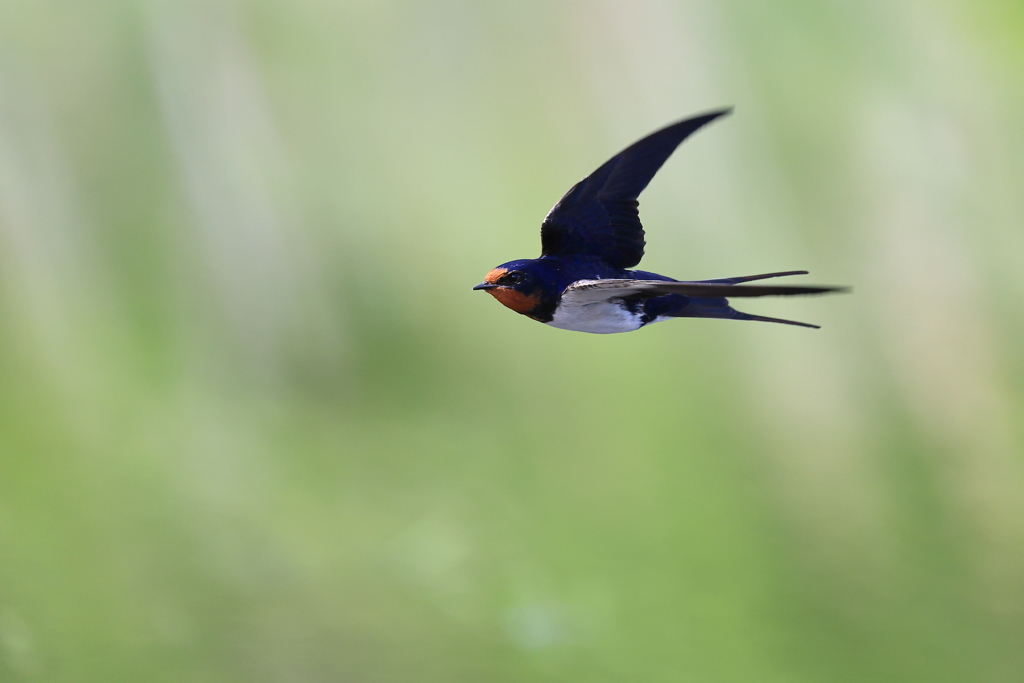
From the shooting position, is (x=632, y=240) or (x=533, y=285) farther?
(x=632, y=240)

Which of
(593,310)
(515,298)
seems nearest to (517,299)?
(515,298)

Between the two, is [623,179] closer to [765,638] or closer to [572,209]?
[572,209]

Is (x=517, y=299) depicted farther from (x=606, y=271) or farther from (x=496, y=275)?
(x=606, y=271)

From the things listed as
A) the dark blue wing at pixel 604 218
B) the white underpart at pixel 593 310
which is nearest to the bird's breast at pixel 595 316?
the white underpart at pixel 593 310

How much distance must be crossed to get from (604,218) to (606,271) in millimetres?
109

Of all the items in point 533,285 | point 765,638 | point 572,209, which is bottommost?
point 765,638

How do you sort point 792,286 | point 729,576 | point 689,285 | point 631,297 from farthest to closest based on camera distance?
point 729,576
point 631,297
point 689,285
point 792,286

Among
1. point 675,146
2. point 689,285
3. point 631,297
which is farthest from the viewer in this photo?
point 675,146

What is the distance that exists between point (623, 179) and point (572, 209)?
0.09 m

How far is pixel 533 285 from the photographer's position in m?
1.07

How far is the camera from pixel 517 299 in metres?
1.07

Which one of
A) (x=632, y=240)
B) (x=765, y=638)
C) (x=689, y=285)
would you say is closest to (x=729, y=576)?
(x=765, y=638)

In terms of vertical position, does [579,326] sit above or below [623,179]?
below

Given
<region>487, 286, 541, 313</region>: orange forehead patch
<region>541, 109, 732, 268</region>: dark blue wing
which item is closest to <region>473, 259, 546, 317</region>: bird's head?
<region>487, 286, 541, 313</region>: orange forehead patch
